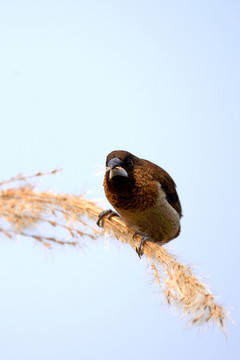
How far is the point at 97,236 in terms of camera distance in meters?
2.09

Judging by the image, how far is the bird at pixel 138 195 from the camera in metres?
3.88

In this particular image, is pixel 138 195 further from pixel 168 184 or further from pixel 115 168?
pixel 168 184

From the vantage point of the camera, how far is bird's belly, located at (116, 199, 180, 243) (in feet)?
13.0

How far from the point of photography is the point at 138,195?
3.93m

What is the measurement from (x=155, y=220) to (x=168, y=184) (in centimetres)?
55

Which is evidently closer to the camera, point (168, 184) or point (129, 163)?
point (129, 163)

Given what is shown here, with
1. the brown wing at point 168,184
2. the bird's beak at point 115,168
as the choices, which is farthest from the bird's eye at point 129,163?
the brown wing at point 168,184

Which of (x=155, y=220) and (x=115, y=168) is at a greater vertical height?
(x=115, y=168)

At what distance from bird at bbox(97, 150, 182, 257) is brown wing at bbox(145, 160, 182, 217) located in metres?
0.02

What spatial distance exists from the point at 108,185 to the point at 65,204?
2106 millimetres

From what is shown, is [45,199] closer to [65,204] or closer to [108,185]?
[65,204]

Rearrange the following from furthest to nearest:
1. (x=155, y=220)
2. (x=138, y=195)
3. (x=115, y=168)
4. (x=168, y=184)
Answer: (x=168, y=184) → (x=155, y=220) → (x=138, y=195) → (x=115, y=168)

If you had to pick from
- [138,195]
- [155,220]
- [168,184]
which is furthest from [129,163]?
[168,184]

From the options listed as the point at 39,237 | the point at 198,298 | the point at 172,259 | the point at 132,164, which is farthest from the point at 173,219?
the point at 39,237
